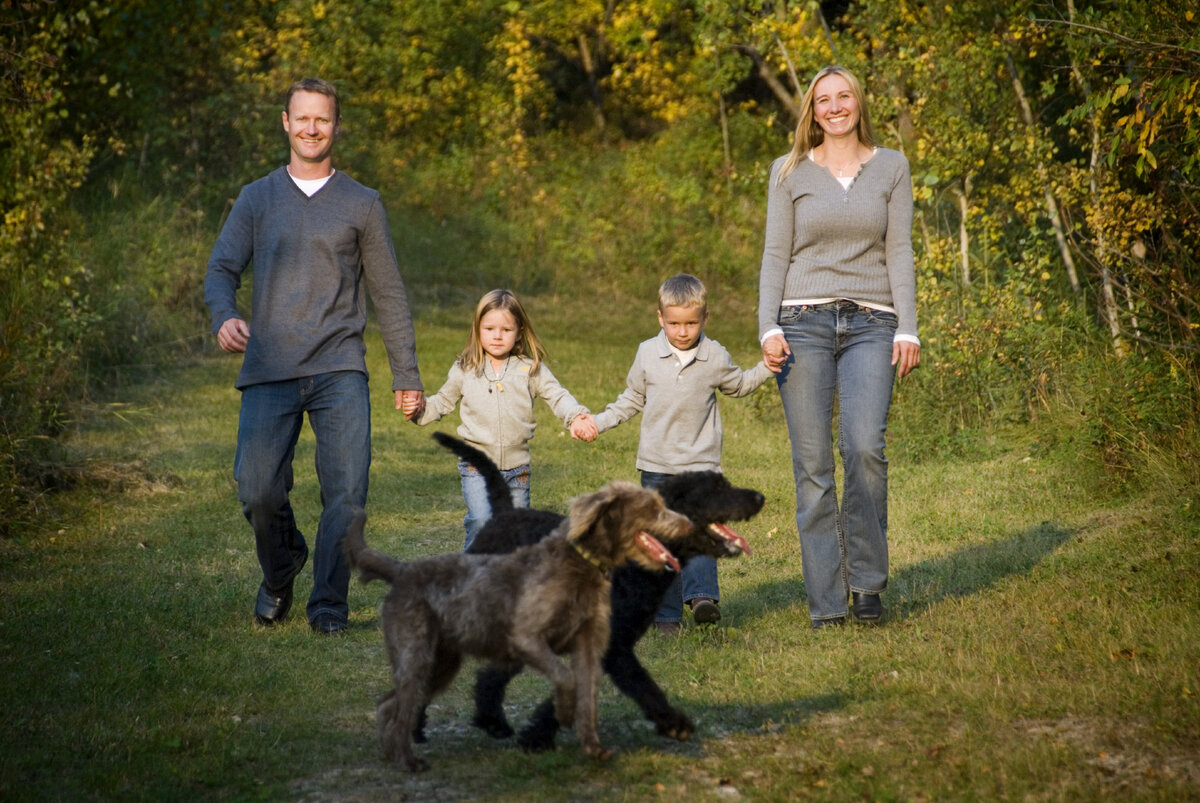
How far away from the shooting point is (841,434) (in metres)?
6.45

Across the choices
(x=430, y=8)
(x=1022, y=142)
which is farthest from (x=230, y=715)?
(x=430, y=8)

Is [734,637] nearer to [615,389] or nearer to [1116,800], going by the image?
[1116,800]

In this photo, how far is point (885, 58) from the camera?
13.0 m

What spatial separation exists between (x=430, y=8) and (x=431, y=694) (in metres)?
24.7

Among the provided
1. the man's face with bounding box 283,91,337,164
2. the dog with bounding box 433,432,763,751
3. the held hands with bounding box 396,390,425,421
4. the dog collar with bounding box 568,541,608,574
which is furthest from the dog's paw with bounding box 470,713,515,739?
the man's face with bounding box 283,91,337,164

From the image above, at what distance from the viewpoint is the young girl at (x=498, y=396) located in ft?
22.4

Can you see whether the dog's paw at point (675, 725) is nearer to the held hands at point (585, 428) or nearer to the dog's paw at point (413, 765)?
the dog's paw at point (413, 765)

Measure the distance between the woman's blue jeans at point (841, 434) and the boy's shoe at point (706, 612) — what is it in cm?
53

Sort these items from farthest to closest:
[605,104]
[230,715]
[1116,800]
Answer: [605,104]
[230,715]
[1116,800]

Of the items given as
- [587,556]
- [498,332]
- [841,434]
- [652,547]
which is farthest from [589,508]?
[498,332]

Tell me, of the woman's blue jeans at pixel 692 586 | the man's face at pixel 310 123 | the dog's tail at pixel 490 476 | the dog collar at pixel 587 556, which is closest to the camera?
the dog collar at pixel 587 556

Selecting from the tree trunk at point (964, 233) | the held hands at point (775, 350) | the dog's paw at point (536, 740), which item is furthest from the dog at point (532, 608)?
the tree trunk at point (964, 233)

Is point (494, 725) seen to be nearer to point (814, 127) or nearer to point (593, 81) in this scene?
point (814, 127)

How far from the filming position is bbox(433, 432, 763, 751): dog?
201 inches
